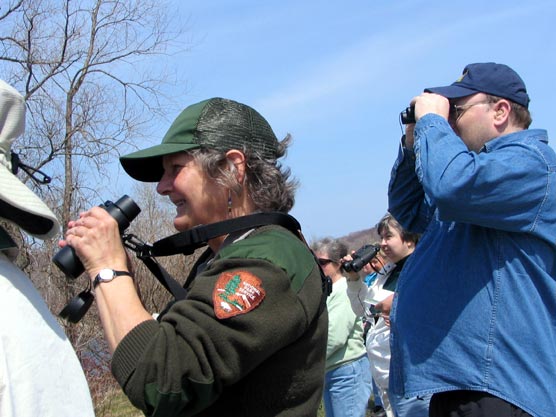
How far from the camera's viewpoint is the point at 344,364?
17.8 feet

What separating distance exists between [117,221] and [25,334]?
0.59 metres

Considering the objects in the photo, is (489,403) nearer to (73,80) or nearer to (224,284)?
(224,284)

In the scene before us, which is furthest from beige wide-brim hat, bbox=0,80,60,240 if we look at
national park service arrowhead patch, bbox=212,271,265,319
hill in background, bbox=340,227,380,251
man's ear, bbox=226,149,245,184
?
hill in background, bbox=340,227,380,251

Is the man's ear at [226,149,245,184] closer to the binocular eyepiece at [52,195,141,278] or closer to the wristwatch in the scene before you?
the binocular eyepiece at [52,195,141,278]

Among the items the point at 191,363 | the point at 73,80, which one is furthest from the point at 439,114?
the point at 73,80

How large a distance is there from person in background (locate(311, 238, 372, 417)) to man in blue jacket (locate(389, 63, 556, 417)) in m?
2.84

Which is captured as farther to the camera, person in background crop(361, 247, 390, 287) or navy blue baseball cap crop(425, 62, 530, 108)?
person in background crop(361, 247, 390, 287)

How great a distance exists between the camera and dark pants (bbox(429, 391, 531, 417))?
82.4 inches

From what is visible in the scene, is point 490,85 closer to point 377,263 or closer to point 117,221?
point 117,221

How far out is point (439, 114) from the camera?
2.38 metres

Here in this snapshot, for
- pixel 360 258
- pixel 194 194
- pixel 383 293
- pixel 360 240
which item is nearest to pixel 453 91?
pixel 194 194

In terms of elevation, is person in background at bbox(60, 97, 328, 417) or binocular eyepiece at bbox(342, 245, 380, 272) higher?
person in background at bbox(60, 97, 328, 417)

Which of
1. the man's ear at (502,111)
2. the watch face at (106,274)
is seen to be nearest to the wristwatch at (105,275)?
the watch face at (106,274)

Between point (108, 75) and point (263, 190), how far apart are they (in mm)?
8176
